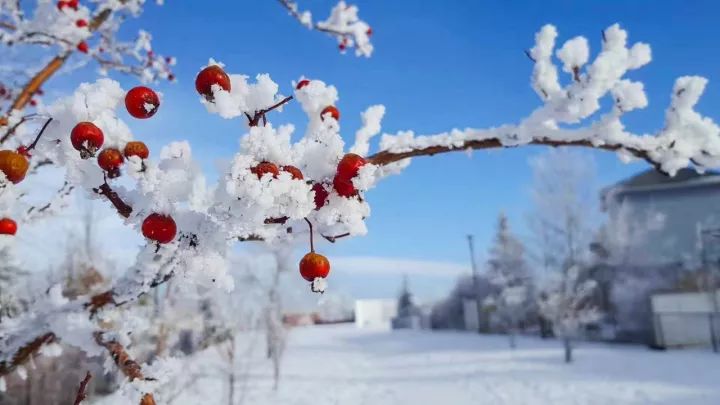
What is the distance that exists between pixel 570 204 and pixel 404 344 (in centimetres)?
1121

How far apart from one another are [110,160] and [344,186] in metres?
0.56

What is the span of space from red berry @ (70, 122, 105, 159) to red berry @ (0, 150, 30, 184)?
0.46ft

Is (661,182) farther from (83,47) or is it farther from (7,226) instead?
(7,226)

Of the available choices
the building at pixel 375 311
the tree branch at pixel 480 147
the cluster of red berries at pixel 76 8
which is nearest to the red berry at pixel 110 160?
the tree branch at pixel 480 147

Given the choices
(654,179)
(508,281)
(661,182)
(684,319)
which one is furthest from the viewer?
(508,281)

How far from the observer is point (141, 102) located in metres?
1.27

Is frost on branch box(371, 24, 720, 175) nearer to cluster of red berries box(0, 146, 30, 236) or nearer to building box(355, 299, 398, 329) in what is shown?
cluster of red berries box(0, 146, 30, 236)

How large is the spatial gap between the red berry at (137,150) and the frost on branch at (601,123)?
79 centimetres

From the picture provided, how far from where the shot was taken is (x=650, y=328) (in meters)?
19.6

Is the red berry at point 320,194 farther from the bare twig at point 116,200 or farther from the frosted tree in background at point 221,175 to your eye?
the bare twig at point 116,200

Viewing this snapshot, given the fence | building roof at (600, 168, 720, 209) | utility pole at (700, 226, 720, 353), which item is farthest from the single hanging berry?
building roof at (600, 168, 720, 209)

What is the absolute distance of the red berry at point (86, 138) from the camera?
1.19 meters

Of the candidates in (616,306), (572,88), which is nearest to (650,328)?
(616,306)

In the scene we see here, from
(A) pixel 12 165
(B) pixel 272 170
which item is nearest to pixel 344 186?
(B) pixel 272 170
